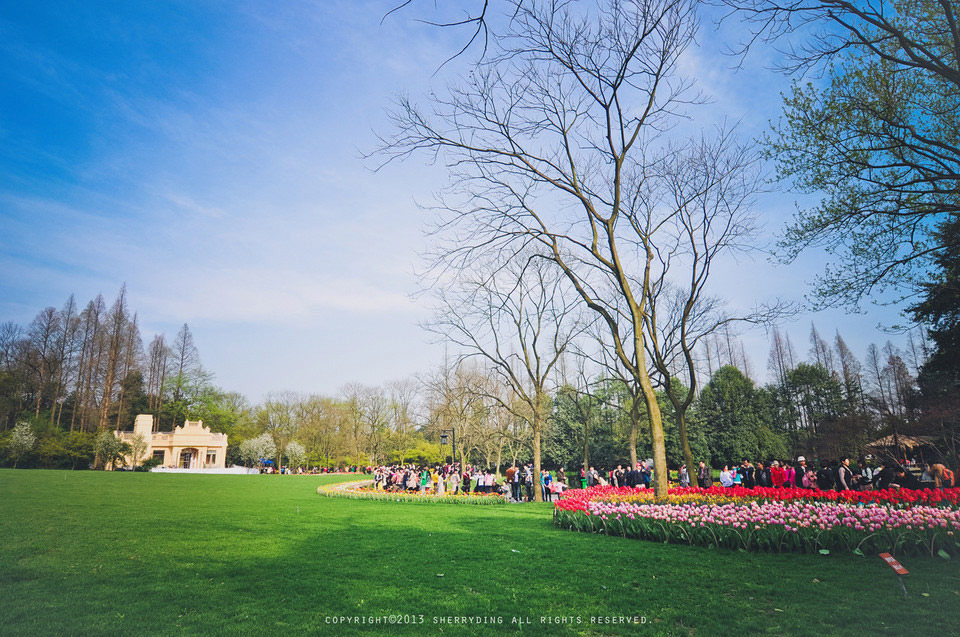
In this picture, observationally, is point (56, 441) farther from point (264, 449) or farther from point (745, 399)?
point (745, 399)

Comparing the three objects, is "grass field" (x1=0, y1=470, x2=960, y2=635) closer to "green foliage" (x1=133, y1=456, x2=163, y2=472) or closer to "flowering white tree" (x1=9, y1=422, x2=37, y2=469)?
"flowering white tree" (x1=9, y1=422, x2=37, y2=469)

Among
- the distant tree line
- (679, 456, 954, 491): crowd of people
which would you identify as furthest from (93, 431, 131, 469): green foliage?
(679, 456, 954, 491): crowd of people

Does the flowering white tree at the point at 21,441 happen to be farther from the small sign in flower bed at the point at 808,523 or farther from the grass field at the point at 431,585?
the small sign in flower bed at the point at 808,523

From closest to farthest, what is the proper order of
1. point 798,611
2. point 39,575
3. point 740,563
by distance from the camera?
1. point 798,611
2. point 39,575
3. point 740,563

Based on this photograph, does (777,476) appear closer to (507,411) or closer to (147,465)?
(507,411)

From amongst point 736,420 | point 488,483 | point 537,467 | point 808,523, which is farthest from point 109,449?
point 736,420

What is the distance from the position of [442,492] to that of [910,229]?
17.9 meters

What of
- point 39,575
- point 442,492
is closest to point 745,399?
point 442,492

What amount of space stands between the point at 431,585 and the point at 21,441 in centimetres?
4613

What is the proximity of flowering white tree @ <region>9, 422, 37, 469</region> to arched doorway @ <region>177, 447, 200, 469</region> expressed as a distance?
18.1m

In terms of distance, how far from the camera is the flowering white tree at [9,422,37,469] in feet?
121

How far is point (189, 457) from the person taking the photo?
56656mm

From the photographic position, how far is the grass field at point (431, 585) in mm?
4340

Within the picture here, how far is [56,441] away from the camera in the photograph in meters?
40.2
